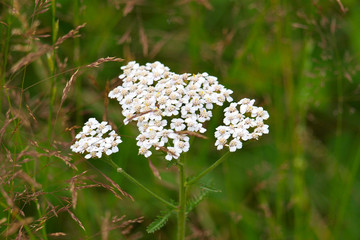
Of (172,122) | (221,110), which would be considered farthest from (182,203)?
(221,110)

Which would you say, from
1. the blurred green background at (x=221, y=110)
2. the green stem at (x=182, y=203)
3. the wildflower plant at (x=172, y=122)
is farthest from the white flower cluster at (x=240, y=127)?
the blurred green background at (x=221, y=110)

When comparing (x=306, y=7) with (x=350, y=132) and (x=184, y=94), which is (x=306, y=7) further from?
(x=184, y=94)

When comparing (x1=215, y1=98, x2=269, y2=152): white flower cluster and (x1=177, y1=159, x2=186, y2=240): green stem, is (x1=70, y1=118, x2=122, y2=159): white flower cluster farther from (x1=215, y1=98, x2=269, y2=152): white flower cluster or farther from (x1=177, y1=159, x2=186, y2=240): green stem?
(x1=215, y1=98, x2=269, y2=152): white flower cluster

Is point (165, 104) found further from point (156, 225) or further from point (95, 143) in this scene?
point (156, 225)

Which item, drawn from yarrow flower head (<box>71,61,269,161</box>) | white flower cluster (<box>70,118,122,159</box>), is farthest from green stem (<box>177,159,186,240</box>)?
white flower cluster (<box>70,118,122,159</box>)

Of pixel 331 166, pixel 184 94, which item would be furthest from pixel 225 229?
pixel 184 94
